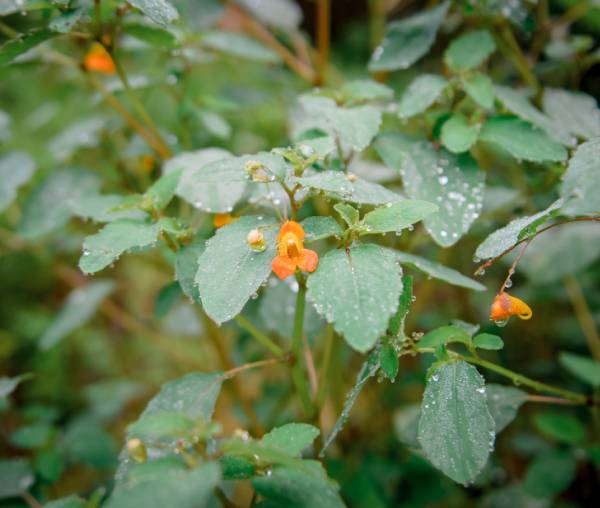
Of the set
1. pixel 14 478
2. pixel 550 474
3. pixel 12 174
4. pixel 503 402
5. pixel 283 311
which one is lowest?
pixel 550 474

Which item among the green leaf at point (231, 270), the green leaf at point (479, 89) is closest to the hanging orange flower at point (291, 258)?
the green leaf at point (231, 270)

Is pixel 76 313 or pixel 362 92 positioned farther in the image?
pixel 76 313

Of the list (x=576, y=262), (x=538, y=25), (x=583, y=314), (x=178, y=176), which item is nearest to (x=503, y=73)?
(x=538, y=25)

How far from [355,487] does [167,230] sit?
2.54ft

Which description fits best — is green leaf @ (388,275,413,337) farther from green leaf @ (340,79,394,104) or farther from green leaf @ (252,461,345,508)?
green leaf @ (340,79,394,104)

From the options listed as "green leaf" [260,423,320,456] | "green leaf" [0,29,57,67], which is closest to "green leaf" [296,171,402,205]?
"green leaf" [260,423,320,456]

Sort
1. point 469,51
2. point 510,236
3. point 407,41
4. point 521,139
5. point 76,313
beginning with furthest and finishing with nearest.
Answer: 1. point 76,313
2. point 407,41
3. point 469,51
4. point 521,139
5. point 510,236

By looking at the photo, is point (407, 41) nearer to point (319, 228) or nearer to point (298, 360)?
point (319, 228)

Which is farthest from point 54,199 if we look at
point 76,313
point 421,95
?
point 421,95

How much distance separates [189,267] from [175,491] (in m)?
0.36

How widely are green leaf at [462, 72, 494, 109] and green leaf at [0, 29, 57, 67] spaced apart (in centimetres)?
76

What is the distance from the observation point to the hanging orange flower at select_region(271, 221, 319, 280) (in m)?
0.69

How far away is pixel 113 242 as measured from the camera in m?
0.78

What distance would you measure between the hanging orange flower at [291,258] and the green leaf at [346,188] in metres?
0.07
